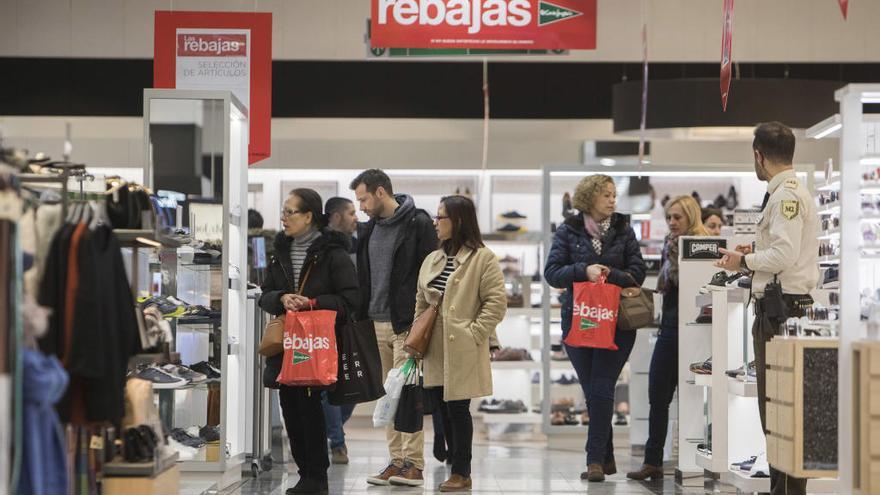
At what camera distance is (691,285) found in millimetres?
7152

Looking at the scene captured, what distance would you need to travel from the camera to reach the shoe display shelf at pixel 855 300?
4766mm

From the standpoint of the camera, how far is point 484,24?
7.91 meters

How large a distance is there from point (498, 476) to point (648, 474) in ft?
2.85

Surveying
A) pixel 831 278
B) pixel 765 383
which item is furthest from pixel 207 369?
pixel 831 278

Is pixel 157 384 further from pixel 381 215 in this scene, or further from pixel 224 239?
pixel 381 215

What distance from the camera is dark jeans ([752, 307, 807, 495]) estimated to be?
17.8 feet

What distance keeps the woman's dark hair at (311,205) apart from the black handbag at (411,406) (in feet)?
3.05

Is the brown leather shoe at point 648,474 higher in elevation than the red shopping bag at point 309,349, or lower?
lower

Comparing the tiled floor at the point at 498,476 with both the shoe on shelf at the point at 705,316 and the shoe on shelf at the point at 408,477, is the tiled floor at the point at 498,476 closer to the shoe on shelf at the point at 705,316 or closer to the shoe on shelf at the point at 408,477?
the shoe on shelf at the point at 408,477

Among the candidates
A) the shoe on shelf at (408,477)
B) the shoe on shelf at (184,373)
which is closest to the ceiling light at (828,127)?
the shoe on shelf at (408,477)

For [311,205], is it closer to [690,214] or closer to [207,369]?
[207,369]

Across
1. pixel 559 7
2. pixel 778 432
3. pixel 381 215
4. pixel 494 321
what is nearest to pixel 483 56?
pixel 559 7

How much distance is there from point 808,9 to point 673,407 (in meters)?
6.07

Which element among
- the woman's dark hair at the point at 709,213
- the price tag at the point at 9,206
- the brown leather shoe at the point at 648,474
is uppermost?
the woman's dark hair at the point at 709,213
